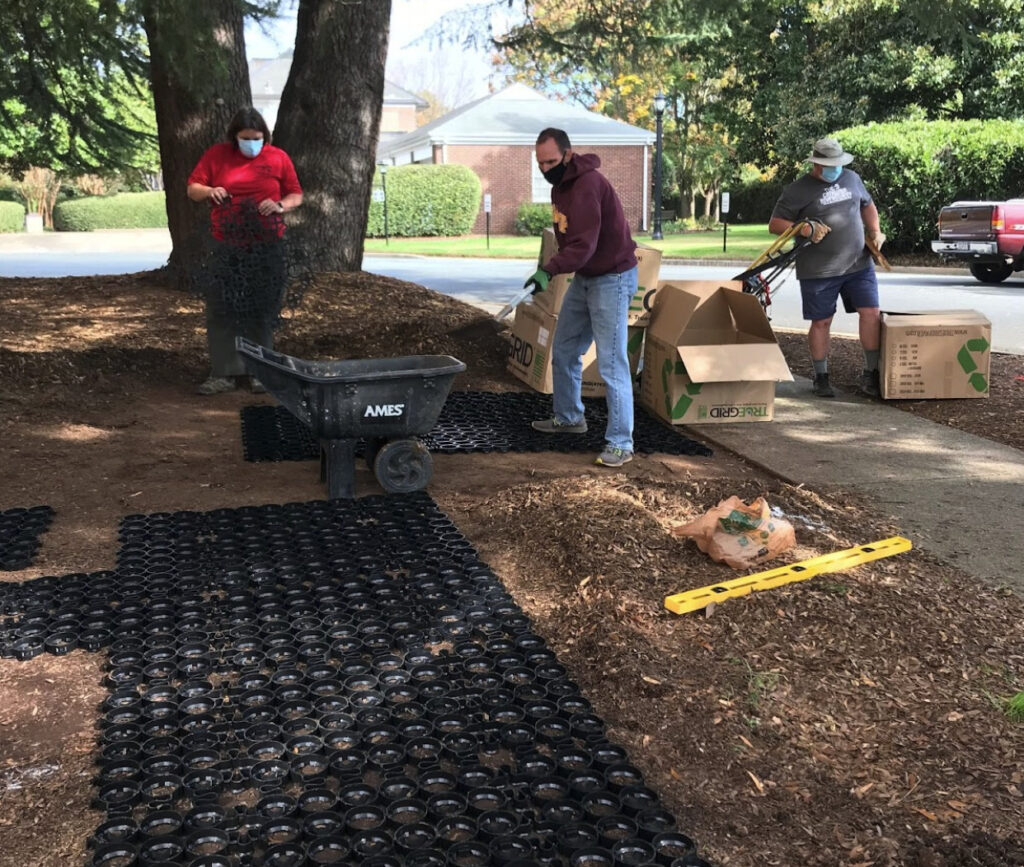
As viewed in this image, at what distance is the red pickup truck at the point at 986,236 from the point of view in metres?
16.9

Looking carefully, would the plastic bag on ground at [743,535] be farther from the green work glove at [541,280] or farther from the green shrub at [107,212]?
the green shrub at [107,212]

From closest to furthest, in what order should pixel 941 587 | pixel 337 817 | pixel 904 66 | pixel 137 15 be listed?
pixel 337 817
pixel 941 587
pixel 137 15
pixel 904 66

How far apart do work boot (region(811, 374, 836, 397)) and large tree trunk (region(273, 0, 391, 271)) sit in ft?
15.2

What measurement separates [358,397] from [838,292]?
4078 mm

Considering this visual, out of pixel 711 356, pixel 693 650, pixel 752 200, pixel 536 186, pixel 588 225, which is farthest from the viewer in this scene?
pixel 752 200

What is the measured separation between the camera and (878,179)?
23312 millimetres

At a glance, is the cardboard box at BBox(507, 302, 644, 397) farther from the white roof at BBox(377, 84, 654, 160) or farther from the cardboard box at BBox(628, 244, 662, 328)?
the white roof at BBox(377, 84, 654, 160)

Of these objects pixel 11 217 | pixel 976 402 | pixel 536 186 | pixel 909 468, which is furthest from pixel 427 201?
pixel 909 468

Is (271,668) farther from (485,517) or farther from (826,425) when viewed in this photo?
(826,425)

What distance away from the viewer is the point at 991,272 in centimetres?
1797

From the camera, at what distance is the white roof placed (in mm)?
40000

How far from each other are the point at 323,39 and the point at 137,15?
343 cm

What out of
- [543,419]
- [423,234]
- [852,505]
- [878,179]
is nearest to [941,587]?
[852,505]

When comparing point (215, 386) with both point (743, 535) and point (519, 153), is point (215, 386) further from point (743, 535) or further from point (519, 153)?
point (519, 153)
